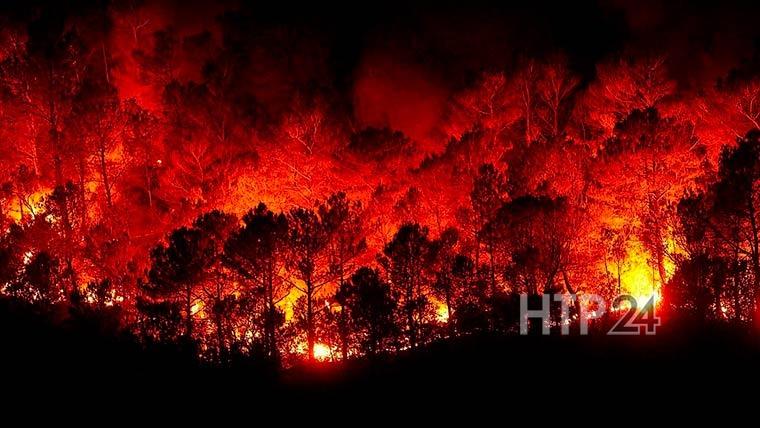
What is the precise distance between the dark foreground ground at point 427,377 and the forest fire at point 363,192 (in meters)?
1.19

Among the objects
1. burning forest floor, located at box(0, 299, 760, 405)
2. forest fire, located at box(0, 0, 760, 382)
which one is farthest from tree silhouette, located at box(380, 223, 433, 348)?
burning forest floor, located at box(0, 299, 760, 405)

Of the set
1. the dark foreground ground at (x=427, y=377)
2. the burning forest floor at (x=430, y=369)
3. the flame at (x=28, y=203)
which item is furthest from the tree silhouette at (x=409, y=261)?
the flame at (x=28, y=203)

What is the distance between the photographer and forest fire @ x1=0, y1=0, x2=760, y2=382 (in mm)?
15727

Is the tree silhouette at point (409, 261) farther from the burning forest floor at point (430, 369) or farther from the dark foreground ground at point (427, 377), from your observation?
the dark foreground ground at point (427, 377)

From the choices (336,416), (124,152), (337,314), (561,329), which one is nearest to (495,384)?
(336,416)

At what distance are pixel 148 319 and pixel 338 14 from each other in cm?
2212

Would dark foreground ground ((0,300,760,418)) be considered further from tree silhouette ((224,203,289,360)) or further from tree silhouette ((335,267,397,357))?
tree silhouette ((224,203,289,360))

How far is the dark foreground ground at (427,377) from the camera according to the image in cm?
854

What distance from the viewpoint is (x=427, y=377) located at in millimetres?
10141

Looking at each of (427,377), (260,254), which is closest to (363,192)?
(260,254)

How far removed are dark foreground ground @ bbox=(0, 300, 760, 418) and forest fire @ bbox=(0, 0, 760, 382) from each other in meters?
1.19

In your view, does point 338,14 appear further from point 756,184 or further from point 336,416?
point 336,416

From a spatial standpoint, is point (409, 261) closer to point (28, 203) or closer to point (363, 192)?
point (363, 192)

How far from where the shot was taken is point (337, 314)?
1714 cm
